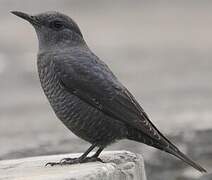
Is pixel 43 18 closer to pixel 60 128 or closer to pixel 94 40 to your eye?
pixel 60 128

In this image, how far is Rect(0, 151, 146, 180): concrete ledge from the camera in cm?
611

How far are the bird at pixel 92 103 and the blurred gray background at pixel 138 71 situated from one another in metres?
2.82

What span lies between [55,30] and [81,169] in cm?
123

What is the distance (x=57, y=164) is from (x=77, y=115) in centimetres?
42

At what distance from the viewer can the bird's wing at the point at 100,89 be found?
694cm

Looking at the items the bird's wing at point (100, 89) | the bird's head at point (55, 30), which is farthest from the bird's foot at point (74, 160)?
the bird's head at point (55, 30)

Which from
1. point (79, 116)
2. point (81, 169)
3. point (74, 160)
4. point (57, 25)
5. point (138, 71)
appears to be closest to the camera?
point (81, 169)

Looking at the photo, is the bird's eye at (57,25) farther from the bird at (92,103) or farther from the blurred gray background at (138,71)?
the blurred gray background at (138,71)

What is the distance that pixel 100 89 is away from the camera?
699 centimetres

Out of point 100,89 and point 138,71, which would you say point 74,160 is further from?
point 138,71

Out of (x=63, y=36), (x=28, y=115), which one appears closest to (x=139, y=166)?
(x=63, y=36)

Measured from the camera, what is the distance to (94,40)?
15297 millimetres

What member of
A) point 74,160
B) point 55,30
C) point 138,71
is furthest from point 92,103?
point 138,71

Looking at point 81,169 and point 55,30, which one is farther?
point 55,30
